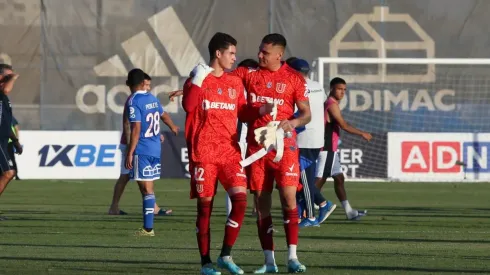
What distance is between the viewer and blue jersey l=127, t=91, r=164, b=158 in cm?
1498

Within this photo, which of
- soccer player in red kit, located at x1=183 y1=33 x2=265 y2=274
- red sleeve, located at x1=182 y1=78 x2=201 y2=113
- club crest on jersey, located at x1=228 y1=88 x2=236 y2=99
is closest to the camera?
red sleeve, located at x1=182 y1=78 x2=201 y2=113

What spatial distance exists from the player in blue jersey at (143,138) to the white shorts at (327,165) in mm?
3056

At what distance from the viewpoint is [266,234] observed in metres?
10.6

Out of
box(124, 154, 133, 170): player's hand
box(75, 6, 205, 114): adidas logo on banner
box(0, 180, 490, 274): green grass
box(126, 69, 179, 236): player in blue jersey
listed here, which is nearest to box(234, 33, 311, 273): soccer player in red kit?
box(0, 180, 490, 274): green grass

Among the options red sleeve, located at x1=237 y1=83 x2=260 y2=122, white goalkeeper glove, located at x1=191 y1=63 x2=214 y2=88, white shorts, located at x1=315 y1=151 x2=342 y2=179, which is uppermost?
white goalkeeper glove, located at x1=191 y1=63 x2=214 y2=88

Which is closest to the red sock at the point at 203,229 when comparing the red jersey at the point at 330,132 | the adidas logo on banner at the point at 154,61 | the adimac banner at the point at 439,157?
the red jersey at the point at 330,132

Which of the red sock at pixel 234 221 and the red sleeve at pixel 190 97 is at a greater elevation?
the red sleeve at pixel 190 97

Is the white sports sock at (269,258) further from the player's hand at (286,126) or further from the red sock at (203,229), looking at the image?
the player's hand at (286,126)

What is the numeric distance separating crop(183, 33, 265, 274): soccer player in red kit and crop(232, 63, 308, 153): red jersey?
361 millimetres

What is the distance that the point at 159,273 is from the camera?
10.1 meters

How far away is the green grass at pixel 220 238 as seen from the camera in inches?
427

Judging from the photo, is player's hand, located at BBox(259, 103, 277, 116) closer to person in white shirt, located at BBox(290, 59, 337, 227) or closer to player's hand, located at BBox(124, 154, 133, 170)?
player's hand, located at BBox(124, 154, 133, 170)

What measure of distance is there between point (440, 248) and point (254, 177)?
2.89m

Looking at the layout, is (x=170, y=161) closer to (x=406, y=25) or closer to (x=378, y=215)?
(x=406, y=25)
